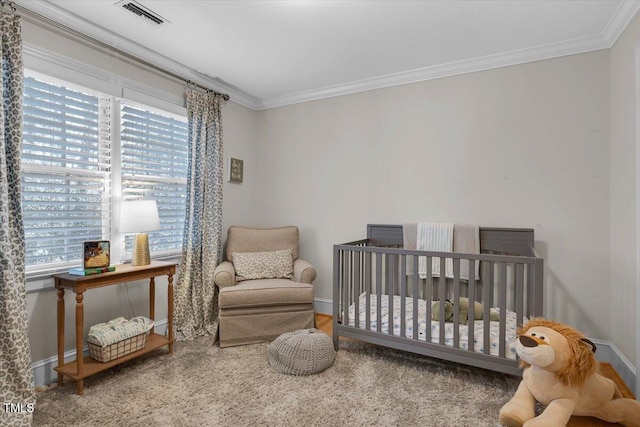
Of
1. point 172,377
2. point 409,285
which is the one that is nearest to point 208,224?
point 172,377

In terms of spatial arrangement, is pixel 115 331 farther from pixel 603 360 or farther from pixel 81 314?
pixel 603 360

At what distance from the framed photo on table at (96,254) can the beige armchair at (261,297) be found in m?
0.86

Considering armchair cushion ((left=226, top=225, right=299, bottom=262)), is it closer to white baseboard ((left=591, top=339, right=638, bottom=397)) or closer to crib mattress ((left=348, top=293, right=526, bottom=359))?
crib mattress ((left=348, top=293, right=526, bottom=359))

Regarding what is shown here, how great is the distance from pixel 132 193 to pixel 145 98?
31.2 inches

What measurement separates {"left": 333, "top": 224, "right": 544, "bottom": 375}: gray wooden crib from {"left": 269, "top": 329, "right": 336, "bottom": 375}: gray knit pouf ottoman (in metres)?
0.32

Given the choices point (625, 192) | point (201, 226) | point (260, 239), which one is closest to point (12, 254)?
point (201, 226)

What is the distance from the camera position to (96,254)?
2.17 meters

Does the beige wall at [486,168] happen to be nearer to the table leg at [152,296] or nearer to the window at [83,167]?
the table leg at [152,296]

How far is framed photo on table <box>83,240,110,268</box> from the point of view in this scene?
2.12 metres

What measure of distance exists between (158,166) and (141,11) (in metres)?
1.20

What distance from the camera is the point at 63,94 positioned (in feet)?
7.35

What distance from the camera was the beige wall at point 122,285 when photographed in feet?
6.92

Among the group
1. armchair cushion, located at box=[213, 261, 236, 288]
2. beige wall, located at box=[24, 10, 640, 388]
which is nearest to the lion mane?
beige wall, located at box=[24, 10, 640, 388]

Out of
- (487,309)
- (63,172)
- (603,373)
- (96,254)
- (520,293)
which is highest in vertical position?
(63,172)
